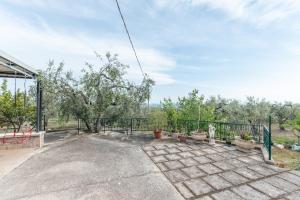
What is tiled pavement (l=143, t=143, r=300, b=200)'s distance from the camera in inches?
123

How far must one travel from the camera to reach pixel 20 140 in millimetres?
6176

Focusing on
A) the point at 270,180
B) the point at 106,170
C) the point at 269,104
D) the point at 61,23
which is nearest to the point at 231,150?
the point at 270,180

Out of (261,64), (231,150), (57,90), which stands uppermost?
(261,64)

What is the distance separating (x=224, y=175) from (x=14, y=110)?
9920 millimetres

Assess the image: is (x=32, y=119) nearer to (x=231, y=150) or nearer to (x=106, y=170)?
(x=106, y=170)

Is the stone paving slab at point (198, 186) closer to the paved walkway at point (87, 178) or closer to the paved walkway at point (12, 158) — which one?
the paved walkway at point (87, 178)

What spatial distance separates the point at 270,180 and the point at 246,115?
1368 centimetres

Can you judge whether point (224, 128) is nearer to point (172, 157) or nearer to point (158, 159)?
point (172, 157)

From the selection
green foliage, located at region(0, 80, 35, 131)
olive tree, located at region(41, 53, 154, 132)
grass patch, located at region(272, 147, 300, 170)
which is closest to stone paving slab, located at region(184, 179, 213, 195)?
grass patch, located at region(272, 147, 300, 170)

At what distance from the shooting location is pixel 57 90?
862 centimetres

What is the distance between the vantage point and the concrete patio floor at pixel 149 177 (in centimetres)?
308

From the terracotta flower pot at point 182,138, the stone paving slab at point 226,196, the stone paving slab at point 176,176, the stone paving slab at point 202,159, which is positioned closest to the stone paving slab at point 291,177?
the stone paving slab at point 226,196

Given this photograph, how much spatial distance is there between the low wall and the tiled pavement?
13.7 feet

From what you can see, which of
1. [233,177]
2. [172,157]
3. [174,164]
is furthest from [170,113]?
[233,177]
